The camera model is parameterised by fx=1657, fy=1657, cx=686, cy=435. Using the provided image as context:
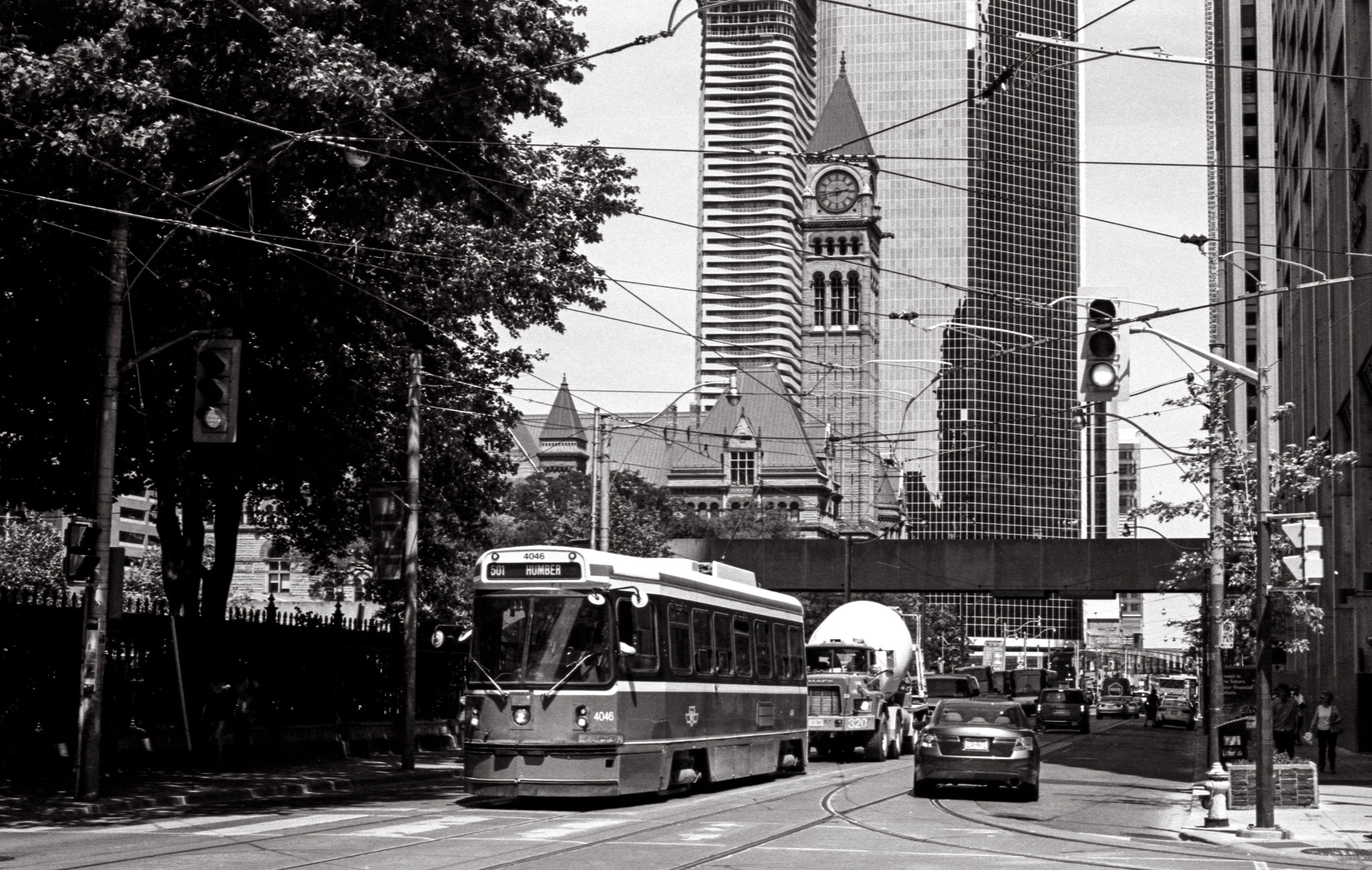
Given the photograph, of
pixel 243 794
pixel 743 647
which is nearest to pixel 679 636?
pixel 743 647

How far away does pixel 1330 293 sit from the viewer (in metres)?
42.1

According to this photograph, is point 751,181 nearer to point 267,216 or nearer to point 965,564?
point 965,564

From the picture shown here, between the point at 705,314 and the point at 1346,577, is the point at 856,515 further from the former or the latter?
the point at 1346,577

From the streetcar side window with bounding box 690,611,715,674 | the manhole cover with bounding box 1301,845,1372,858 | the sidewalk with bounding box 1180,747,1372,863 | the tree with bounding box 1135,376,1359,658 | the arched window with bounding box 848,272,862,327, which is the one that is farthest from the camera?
the arched window with bounding box 848,272,862,327

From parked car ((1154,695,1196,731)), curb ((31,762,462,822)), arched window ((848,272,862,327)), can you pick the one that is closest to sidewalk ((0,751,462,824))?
curb ((31,762,462,822))

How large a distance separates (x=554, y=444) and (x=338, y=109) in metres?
145

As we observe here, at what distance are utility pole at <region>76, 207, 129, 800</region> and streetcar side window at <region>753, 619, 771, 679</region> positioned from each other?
32.0ft

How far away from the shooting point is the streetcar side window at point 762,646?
84.6ft

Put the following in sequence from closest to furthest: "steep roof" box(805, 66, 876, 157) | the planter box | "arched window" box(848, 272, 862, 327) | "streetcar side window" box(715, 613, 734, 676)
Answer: the planter box → "streetcar side window" box(715, 613, 734, 676) → "arched window" box(848, 272, 862, 327) → "steep roof" box(805, 66, 876, 157)

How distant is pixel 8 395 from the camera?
24219mm

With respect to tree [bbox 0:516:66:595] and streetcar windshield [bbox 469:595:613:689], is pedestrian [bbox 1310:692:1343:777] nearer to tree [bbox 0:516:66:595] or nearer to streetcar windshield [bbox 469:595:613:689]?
streetcar windshield [bbox 469:595:613:689]

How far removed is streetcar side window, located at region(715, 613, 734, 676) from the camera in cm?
Result: 2366

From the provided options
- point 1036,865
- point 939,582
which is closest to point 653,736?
point 1036,865

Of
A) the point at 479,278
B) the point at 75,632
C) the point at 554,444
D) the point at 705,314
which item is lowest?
the point at 75,632
